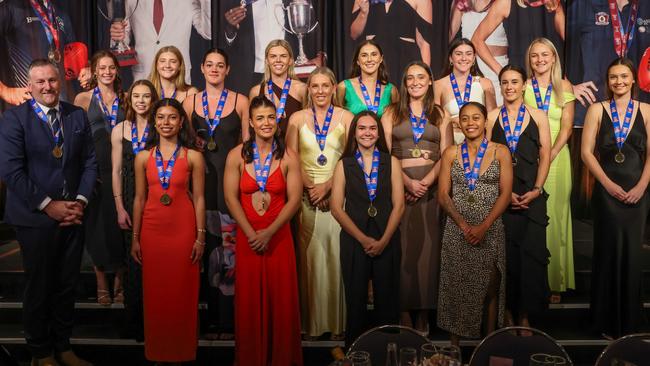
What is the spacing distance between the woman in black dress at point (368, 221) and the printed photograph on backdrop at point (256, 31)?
7.49ft

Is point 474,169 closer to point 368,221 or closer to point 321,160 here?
point 368,221

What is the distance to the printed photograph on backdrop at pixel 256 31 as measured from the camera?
6160mm

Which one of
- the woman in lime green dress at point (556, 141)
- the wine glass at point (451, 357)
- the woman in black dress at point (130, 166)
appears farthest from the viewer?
the woman in lime green dress at point (556, 141)

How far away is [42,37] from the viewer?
20.1 feet

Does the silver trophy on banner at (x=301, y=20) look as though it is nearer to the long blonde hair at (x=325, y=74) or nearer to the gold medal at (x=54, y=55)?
the long blonde hair at (x=325, y=74)

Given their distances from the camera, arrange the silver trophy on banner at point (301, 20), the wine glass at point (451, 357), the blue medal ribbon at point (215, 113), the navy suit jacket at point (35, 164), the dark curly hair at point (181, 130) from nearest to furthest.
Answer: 1. the wine glass at point (451, 357)
2. the navy suit jacket at point (35, 164)
3. the dark curly hair at point (181, 130)
4. the blue medal ribbon at point (215, 113)
5. the silver trophy on banner at point (301, 20)

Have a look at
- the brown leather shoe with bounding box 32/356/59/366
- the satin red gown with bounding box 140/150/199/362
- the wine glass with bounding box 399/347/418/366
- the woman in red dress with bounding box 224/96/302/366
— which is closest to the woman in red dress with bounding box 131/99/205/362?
the satin red gown with bounding box 140/150/199/362

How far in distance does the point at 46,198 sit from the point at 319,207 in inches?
66.9

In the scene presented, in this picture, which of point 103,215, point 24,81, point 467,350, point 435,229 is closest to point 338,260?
point 435,229

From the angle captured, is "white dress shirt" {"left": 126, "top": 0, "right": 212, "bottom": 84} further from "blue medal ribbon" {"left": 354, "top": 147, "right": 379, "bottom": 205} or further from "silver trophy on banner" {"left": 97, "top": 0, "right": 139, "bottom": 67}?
"blue medal ribbon" {"left": 354, "top": 147, "right": 379, "bottom": 205}

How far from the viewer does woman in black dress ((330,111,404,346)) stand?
13.2 feet

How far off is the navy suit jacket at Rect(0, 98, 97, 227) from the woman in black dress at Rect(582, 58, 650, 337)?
336 cm

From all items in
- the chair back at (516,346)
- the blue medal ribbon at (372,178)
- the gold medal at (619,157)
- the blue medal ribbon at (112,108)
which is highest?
the blue medal ribbon at (112,108)

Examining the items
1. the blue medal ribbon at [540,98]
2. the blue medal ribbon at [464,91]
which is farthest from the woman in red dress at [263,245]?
the blue medal ribbon at [540,98]
